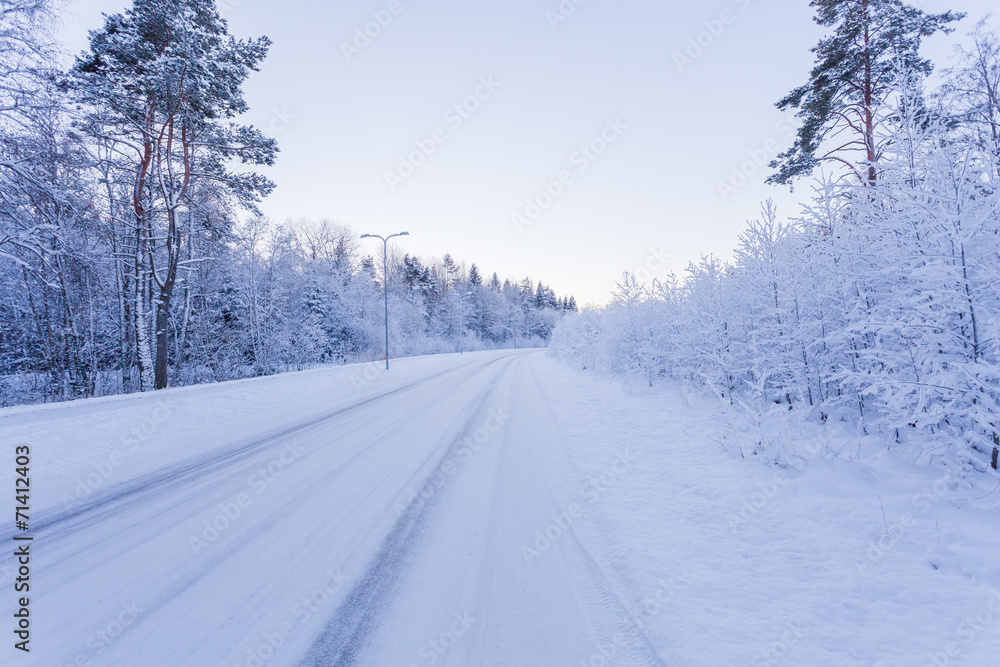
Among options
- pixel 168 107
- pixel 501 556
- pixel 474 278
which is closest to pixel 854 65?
pixel 501 556

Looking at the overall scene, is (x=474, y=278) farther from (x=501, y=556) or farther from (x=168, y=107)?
(x=501, y=556)

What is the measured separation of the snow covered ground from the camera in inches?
80.6

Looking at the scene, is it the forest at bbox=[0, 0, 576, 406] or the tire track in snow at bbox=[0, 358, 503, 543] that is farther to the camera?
the forest at bbox=[0, 0, 576, 406]

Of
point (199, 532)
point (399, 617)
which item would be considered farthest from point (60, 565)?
point (399, 617)

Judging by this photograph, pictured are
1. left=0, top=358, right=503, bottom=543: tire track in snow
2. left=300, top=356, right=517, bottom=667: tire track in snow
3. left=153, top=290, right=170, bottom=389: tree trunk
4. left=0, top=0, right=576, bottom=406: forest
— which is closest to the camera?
left=300, top=356, right=517, bottom=667: tire track in snow

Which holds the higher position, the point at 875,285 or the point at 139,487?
the point at 875,285

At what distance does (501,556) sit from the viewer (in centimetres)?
296

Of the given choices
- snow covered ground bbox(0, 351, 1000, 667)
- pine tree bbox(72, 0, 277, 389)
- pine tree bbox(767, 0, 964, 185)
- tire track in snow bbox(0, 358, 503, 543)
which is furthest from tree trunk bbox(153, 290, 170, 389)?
pine tree bbox(767, 0, 964, 185)

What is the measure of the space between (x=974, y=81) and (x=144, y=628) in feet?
83.2

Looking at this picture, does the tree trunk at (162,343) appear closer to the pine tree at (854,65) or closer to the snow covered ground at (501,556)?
the snow covered ground at (501,556)

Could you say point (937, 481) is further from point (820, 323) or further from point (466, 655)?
point (466, 655)

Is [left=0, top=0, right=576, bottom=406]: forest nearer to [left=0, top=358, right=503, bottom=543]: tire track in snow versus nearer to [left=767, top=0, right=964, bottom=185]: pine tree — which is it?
[left=0, top=358, right=503, bottom=543]: tire track in snow

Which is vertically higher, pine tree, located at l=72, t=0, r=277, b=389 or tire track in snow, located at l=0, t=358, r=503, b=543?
pine tree, located at l=72, t=0, r=277, b=389

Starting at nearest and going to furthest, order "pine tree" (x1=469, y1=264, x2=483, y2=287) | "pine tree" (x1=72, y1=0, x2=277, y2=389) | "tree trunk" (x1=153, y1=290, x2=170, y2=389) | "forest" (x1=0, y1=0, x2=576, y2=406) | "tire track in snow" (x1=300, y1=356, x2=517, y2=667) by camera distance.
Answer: "tire track in snow" (x1=300, y1=356, x2=517, y2=667), "forest" (x1=0, y1=0, x2=576, y2=406), "pine tree" (x1=72, y1=0, x2=277, y2=389), "tree trunk" (x1=153, y1=290, x2=170, y2=389), "pine tree" (x1=469, y1=264, x2=483, y2=287)
